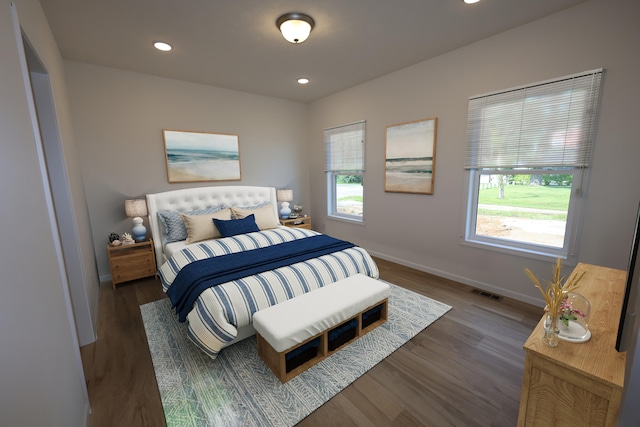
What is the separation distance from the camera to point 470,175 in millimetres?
2896

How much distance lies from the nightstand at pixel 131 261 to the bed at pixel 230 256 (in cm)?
14

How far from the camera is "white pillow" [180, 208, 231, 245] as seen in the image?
3.13m

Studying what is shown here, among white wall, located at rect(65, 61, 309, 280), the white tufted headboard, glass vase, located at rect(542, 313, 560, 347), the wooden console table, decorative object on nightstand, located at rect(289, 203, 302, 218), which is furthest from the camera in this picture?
decorative object on nightstand, located at rect(289, 203, 302, 218)

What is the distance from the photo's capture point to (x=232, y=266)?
2236 mm

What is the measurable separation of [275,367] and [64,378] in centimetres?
108

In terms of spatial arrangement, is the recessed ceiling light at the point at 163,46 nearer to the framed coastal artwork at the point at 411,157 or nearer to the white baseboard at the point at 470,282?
the framed coastal artwork at the point at 411,157

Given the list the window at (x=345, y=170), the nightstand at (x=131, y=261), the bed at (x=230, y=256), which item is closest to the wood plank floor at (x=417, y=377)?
the bed at (x=230, y=256)

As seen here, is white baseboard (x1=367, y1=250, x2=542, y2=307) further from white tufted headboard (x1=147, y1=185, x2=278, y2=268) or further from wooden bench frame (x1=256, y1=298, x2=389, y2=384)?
white tufted headboard (x1=147, y1=185, x2=278, y2=268)

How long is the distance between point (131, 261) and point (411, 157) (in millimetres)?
3747

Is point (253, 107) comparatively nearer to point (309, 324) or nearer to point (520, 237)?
point (309, 324)

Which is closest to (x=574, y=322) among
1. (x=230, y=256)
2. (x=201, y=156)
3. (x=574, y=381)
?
(x=574, y=381)

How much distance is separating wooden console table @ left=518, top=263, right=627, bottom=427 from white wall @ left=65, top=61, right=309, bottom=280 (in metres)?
3.98

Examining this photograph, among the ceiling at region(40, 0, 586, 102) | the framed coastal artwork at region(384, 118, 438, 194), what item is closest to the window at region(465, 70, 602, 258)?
the framed coastal artwork at region(384, 118, 438, 194)

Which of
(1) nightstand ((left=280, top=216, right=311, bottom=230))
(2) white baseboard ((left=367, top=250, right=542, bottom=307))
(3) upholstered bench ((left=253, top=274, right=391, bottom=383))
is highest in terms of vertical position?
(1) nightstand ((left=280, top=216, right=311, bottom=230))
